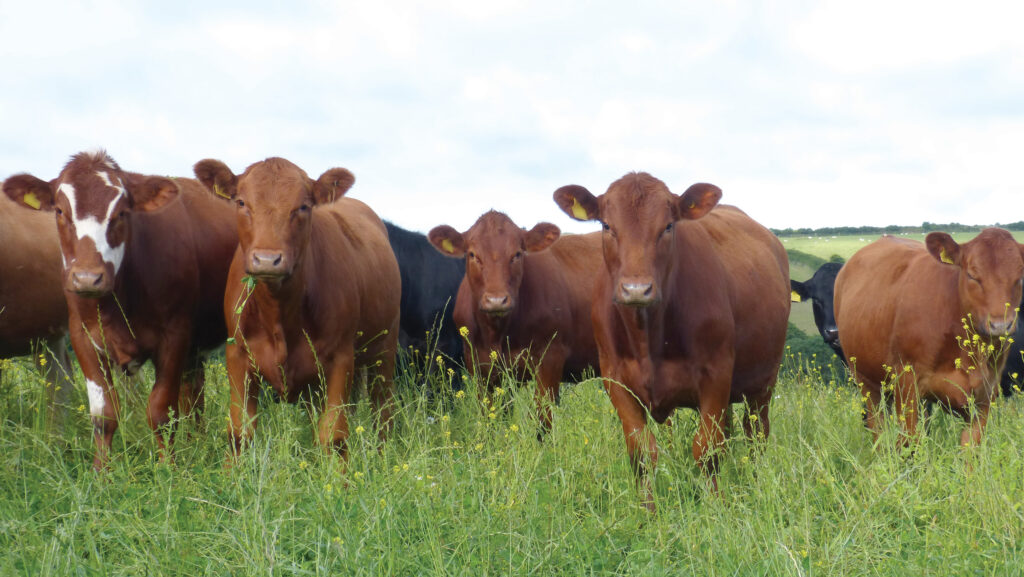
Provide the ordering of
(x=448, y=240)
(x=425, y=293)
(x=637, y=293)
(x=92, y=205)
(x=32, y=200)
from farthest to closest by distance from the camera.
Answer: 1. (x=425, y=293)
2. (x=448, y=240)
3. (x=32, y=200)
4. (x=92, y=205)
5. (x=637, y=293)

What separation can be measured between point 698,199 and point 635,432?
5.14 feet

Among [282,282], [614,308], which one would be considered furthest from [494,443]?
[282,282]

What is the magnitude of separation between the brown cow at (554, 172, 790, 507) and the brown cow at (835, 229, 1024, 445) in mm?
2057

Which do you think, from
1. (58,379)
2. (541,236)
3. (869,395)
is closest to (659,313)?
(541,236)

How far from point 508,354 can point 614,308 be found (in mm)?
2668

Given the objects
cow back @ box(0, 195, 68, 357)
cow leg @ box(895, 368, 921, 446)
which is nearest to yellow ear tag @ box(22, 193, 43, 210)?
cow back @ box(0, 195, 68, 357)

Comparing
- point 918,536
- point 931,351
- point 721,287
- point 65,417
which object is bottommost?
point 65,417

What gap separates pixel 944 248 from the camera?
24.7 ft

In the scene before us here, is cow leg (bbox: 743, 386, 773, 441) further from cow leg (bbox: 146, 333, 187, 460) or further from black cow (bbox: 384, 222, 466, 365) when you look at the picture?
cow leg (bbox: 146, 333, 187, 460)

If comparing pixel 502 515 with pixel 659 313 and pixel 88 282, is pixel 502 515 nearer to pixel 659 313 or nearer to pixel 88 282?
pixel 659 313

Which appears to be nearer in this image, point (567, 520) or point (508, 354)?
point (567, 520)

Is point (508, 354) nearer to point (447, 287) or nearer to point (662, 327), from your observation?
point (447, 287)

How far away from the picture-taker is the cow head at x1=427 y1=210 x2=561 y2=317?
7824 millimetres

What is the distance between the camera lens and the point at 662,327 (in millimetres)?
5555
